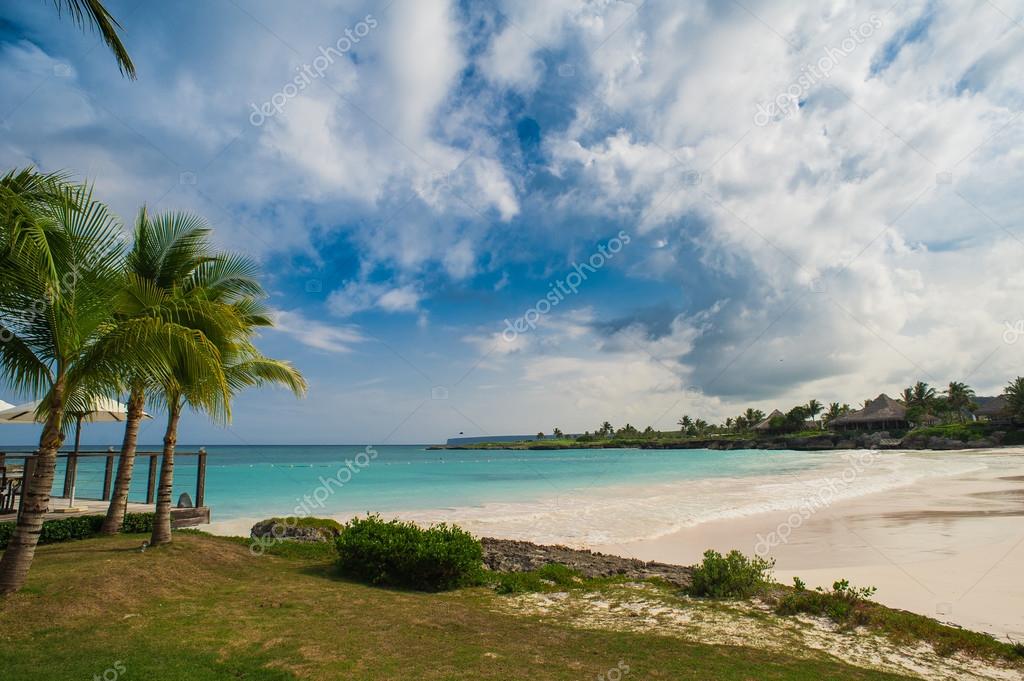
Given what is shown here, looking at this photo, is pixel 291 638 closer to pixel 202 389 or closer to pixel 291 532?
pixel 202 389

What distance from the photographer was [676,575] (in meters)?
11.2

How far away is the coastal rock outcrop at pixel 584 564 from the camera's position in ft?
36.8

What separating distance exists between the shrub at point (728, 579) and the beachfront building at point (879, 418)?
342 feet

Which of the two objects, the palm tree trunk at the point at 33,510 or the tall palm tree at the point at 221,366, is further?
the tall palm tree at the point at 221,366

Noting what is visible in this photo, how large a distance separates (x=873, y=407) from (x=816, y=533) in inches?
3913

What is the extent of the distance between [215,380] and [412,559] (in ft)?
15.7

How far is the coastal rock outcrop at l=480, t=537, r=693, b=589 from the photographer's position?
11.2m

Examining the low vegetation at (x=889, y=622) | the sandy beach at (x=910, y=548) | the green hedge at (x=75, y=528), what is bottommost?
the sandy beach at (x=910, y=548)

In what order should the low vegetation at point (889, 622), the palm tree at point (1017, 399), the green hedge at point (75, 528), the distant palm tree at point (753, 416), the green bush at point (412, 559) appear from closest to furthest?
the low vegetation at point (889, 622)
the green bush at point (412, 559)
the green hedge at point (75, 528)
the palm tree at point (1017, 399)
the distant palm tree at point (753, 416)

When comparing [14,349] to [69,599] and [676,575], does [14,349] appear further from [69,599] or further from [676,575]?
[676,575]

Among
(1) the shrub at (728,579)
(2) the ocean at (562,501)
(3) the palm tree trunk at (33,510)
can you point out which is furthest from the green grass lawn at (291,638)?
(2) the ocean at (562,501)

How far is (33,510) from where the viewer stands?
727 centimetres

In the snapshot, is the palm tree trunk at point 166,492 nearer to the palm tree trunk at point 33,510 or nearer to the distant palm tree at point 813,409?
the palm tree trunk at point 33,510

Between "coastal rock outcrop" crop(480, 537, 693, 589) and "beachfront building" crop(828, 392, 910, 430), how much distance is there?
102557 millimetres
